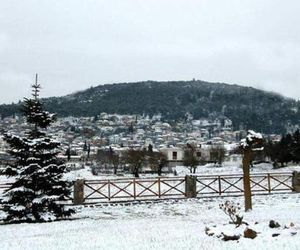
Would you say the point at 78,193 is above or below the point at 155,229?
above

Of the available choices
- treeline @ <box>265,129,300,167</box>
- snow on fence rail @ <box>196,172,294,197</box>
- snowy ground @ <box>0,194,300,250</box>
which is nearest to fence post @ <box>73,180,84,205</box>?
snowy ground @ <box>0,194,300,250</box>

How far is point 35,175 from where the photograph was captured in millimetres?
16125

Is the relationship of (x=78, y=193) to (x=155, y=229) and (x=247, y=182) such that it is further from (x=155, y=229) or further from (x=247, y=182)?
(x=155, y=229)

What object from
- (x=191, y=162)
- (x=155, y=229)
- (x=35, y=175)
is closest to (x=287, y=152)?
(x=191, y=162)

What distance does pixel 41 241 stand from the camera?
11.1m

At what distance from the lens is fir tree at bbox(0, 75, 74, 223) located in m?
15.9

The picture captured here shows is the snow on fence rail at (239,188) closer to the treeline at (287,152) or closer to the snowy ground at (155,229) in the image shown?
the snowy ground at (155,229)

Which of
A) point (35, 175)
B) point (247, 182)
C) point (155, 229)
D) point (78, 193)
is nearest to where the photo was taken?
point (155, 229)

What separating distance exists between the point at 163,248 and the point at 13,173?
8.27 m

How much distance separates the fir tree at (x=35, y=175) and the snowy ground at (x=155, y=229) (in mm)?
1073

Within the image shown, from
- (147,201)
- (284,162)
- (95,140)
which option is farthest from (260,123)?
(147,201)

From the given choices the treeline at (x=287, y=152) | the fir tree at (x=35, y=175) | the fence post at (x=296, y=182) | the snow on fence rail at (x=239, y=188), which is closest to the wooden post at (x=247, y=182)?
the snow on fence rail at (x=239, y=188)

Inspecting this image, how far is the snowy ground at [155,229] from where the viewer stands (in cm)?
990

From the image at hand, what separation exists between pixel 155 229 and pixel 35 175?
18.3ft
